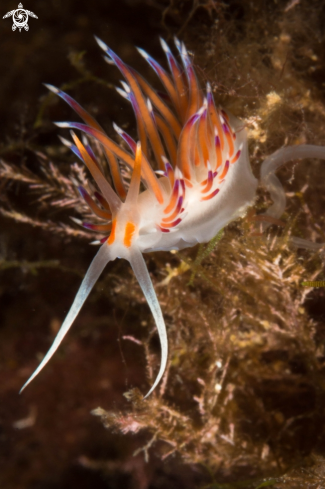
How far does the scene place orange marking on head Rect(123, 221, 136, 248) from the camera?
2023 mm

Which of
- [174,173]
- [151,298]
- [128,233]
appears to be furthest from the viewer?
[174,173]

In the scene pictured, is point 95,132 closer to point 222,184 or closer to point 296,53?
point 222,184

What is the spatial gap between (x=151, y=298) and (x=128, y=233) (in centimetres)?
42

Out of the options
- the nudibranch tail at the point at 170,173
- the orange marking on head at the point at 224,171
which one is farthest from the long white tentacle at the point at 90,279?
the orange marking on head at the point at 224,171

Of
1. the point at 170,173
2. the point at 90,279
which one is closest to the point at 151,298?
the point at 90,279

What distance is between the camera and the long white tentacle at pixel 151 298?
1.78m

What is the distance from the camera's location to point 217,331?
2.80 m

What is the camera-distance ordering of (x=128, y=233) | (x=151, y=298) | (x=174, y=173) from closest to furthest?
(x=151, y=298), (x=128, y=233), (x=174, y=173)

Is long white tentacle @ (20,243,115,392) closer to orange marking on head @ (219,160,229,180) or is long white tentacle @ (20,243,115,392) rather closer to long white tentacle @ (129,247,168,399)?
long white tentacle @ (129,247,168,399)

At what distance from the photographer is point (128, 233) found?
2.02 metres

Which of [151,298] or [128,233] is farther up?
[128,233]

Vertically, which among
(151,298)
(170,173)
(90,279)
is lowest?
(151,298)

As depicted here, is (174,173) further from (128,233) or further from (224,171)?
(128,233)

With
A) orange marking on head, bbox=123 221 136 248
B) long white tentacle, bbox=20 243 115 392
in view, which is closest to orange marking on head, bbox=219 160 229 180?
orange marking on head, bbox=123 221 136 248
